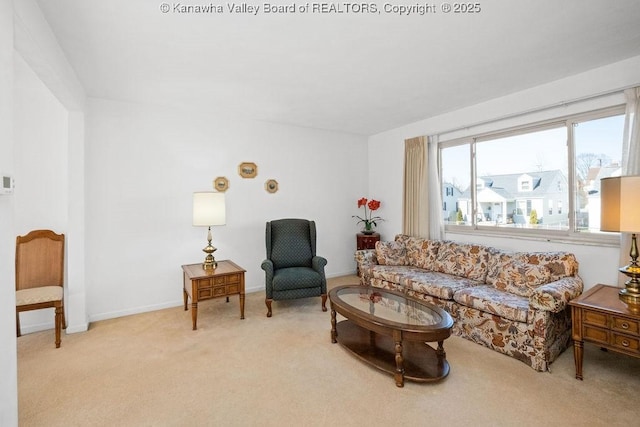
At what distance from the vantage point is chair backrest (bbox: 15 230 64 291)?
293cm

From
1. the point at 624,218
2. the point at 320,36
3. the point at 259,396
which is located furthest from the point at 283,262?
the point at 624,218

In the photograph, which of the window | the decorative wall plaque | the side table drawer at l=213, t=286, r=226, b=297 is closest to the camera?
the window

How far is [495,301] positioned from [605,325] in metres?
0.69

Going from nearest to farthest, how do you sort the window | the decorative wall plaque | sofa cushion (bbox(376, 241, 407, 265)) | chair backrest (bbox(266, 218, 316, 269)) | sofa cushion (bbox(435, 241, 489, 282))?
1. the window
2. sofa cushion (bbox(435, 241, 489, 282))
3. chair backrest (bbox(266, 218, 316, 269))
4. sofa cushion (bbox(376, 241, 407, 265))
5. the decorative wall plaque

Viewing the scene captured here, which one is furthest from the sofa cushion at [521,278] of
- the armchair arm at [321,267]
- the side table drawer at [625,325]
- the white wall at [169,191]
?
the white wall at [169,191]

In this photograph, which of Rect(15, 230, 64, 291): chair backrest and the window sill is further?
Rect(15, 230, 64, 291): chair backrest

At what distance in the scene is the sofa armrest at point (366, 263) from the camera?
3930 millimetres

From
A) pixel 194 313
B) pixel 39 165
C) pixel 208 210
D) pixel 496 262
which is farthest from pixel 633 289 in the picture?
pixel 39 165

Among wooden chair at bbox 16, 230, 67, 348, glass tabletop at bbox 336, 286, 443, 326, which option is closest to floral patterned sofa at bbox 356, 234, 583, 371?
glass tabletop at bbox 336, 286, 443, 326

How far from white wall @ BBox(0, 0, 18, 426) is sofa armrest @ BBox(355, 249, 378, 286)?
3.25 m

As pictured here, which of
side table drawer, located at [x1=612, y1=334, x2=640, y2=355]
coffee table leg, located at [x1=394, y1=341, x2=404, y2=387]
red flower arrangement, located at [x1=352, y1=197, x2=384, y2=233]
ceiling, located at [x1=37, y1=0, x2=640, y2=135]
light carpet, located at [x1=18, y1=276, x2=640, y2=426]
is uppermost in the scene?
ceiling, located at [x1=37, y1=0, x2=640, y2=135]

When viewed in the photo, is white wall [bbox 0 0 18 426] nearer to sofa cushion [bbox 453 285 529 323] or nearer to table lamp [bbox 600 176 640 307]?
sofa cushion [bbox 453 285 529 323]

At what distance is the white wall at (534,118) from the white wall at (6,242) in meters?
4.16

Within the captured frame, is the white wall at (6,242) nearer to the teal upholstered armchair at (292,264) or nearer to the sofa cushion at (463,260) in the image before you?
the teal upholstered armchair at (292,264)
